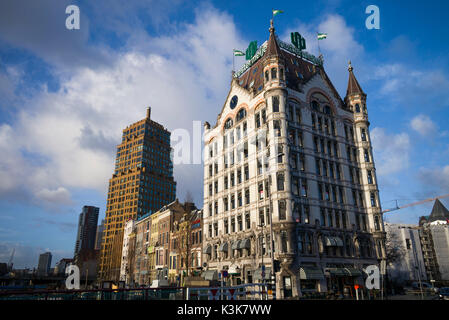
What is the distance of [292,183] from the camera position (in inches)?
1628

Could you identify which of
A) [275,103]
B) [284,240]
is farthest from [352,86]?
[284,240]

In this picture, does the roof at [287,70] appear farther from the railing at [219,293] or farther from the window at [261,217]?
the railing at [219,293]

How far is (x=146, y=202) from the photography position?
449 ft

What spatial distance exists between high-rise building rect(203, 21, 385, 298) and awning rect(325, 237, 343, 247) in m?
0.13

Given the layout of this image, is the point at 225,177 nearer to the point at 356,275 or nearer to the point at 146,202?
the point at 356,275

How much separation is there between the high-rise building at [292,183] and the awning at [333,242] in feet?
0.42

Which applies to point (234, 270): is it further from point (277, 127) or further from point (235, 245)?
point (277, 127)

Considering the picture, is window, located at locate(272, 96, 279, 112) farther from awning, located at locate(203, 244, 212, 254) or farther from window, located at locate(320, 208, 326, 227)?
awning, located at locate(203, 244, 212, 254)

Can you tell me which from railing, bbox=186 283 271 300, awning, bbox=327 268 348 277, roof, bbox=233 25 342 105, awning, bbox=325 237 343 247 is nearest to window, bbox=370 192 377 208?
awning, bbox=325 237 343 247

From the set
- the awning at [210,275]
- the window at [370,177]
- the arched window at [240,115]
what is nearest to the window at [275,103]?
the arched window at [240,115]

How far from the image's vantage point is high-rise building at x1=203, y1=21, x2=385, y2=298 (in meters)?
39.7

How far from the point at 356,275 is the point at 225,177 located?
954 inches

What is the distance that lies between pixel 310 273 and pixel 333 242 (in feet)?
20.1

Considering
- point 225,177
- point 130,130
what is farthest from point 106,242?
point 225,177
